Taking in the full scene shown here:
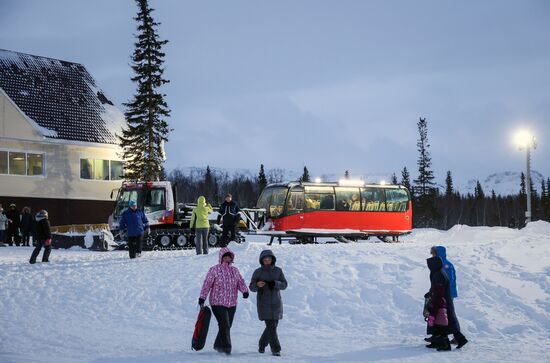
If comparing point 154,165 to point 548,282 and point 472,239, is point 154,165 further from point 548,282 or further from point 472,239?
point 548,282

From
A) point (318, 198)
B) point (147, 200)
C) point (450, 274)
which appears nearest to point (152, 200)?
point (147, 200)

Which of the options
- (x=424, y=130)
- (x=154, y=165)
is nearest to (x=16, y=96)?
(x=154, y=165)

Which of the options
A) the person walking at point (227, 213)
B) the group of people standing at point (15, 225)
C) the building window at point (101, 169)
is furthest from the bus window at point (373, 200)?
the building window at point (101, 169)

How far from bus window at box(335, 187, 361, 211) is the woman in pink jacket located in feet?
67.1

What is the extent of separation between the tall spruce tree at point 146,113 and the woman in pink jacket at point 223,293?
2803 centimetres

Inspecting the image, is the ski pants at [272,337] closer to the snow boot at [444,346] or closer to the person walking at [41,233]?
the snow boot at [444,346]

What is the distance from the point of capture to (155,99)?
38.7m

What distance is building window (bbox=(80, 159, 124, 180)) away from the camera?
37.5m

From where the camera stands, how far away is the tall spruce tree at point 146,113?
37781 mm

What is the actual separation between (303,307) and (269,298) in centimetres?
435

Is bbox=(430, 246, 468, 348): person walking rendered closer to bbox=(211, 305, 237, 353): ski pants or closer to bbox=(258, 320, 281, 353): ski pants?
bbox=(258, 320, 281, 353): ski pants

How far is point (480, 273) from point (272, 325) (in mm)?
7866

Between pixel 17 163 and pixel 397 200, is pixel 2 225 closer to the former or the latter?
pixel 17 163

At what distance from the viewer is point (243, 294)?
10.2m
